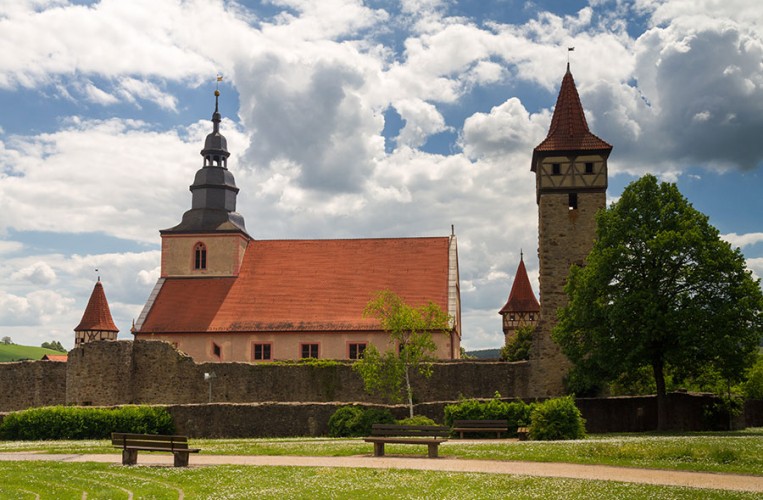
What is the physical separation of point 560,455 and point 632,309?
47.1 ft

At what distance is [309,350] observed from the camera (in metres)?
48.3

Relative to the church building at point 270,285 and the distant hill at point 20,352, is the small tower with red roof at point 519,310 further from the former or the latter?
the distant hill at point 20,352

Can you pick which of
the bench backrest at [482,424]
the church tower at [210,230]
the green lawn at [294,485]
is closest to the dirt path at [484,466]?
the green lawn at [294,485]

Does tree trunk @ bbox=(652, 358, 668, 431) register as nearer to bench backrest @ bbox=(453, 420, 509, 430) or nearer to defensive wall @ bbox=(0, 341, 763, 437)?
defensive wall @ bbox=(0, 341, 763, 437)

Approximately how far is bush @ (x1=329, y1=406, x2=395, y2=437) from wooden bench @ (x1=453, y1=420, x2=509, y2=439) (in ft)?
8.25

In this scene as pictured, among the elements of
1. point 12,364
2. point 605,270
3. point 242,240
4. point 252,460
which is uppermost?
point 242,240

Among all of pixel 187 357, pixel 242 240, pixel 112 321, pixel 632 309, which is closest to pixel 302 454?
pixel 632 309

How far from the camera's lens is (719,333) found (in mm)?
32625

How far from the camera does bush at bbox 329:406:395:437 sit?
30125 millimetres

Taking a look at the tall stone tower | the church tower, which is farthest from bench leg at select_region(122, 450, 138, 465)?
the church tower

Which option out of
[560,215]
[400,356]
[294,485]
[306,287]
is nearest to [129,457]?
[294,485]

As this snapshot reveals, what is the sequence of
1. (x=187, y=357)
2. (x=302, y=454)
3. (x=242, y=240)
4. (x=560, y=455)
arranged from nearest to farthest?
(x=560, y=455) → (x=302, y=454) → (x=187, y=357) → (x=242, y=240)

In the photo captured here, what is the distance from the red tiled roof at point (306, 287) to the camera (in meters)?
49.0

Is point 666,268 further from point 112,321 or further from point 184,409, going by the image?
point 112,321
